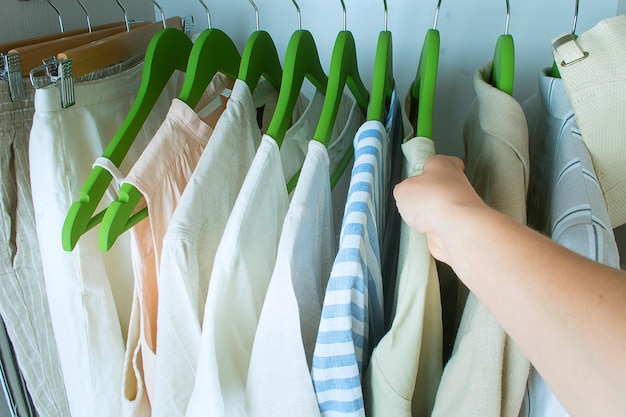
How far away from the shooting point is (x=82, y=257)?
537 millimetres

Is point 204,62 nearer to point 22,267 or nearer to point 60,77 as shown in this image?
point 60,77

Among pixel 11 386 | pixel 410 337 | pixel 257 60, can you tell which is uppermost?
pixel 257 60

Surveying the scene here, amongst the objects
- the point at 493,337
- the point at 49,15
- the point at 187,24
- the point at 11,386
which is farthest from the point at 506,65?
the point at 11,386

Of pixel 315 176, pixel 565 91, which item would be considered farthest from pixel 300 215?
pixel 565 91

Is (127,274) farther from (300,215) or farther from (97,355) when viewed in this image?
(300,215)

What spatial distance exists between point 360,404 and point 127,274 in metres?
0.34

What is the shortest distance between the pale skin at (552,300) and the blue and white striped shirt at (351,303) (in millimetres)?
95

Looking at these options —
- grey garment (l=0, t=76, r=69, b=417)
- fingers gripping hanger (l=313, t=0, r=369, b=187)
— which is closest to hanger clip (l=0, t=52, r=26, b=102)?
grey garment (l=0, t=76, r=69, b=417)

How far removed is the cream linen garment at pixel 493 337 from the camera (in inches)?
14.7

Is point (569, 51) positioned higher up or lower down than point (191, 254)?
higher up

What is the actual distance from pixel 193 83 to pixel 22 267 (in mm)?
298

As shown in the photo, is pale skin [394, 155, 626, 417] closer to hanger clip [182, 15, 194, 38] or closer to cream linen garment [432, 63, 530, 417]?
cream linen garment [432, 63, 530, 417]

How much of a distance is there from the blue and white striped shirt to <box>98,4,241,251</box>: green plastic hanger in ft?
0.66

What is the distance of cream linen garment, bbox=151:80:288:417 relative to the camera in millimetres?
450
